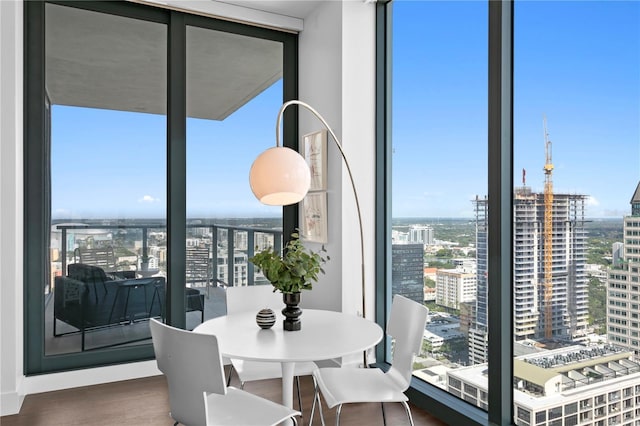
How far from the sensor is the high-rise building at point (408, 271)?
3.17 metres

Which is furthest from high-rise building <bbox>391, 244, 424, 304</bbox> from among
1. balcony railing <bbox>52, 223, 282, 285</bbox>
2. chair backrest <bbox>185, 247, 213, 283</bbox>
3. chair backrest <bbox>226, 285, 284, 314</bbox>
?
chair backrest <bbox>185, 247, 213, 283</bbox>

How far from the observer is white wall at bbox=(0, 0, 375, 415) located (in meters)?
2.93

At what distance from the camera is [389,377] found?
228cm

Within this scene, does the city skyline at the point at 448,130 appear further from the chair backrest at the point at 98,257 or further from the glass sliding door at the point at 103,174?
the chair backrest at the point at 98,257

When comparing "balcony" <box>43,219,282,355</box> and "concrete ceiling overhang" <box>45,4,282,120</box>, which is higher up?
"concrete ceiling overhang" <box>45,4,282,120</box>

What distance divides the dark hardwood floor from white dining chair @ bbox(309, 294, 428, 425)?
56 centimetres

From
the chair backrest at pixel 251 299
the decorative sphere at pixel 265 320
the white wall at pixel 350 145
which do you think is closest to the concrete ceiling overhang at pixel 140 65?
the white wall at pixel 350 145

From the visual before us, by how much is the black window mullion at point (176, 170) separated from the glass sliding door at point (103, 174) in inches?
2.8

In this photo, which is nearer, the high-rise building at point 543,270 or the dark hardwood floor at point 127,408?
the high-rise building at point 543,270

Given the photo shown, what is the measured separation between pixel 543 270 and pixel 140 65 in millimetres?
3296

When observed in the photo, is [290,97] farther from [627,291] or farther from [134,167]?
[627,291]

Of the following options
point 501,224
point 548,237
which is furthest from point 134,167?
point 548,237

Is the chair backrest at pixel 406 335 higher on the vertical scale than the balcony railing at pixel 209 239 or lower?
lower

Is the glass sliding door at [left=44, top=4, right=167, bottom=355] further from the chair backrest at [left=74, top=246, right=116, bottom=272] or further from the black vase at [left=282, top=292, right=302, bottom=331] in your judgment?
the black vase at [left=282, top=292, right=302, bottom=331]
